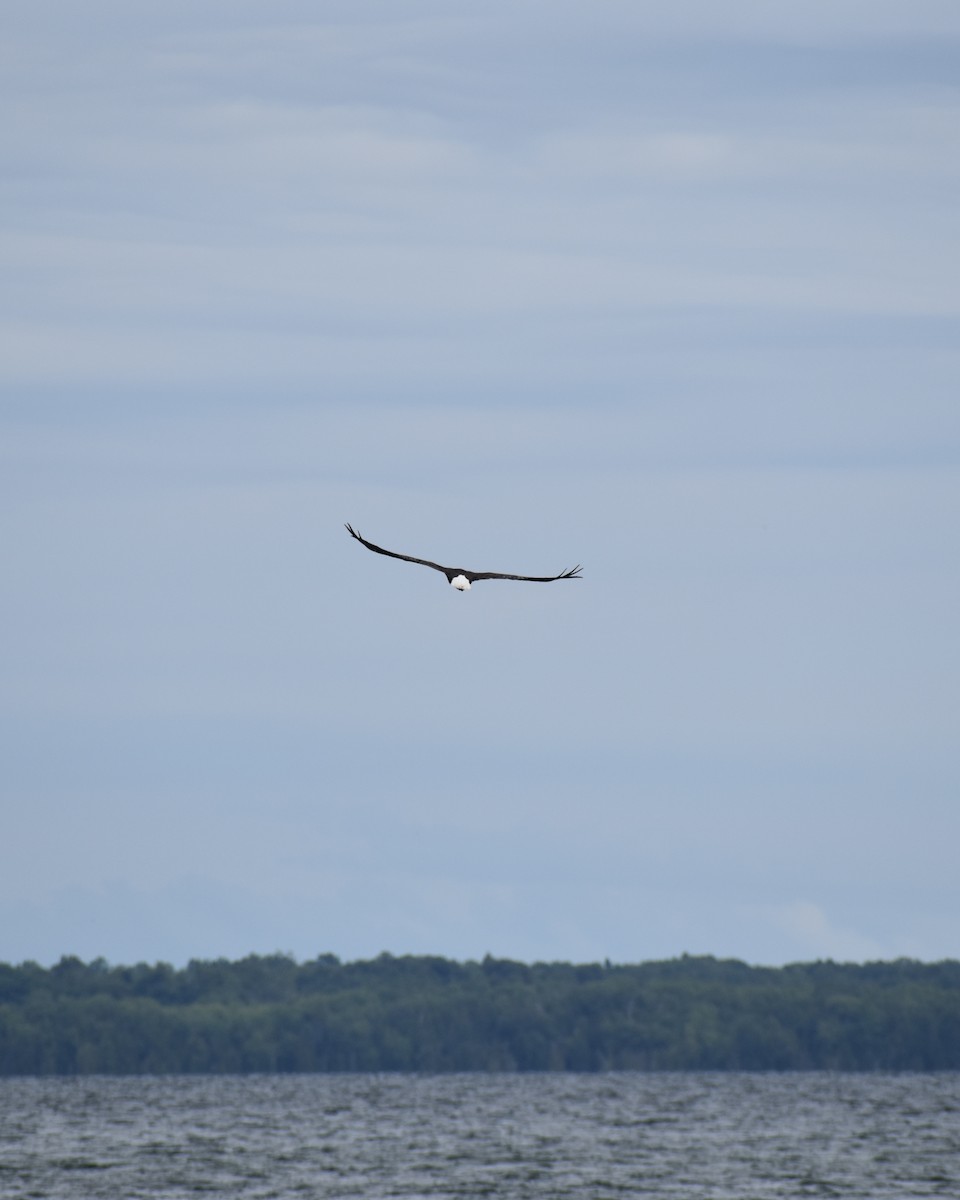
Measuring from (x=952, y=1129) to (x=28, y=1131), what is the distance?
78664mm

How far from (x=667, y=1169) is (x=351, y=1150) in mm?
30800

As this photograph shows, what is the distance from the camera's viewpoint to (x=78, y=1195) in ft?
373

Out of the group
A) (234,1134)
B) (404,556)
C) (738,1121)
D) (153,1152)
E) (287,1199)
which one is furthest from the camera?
(738,1121)

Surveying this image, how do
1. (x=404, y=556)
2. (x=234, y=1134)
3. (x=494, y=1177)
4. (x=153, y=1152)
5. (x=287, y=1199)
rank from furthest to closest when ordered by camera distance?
(x=234, y=1134) < (x=153, y=1152) < (x=494, y=1177) < (x=287, y=1199) < (x=404, y=556)

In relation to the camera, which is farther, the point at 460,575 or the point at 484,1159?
the point at 484,1159

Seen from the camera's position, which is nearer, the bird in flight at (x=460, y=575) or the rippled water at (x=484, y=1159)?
the bird in flight at (x=460, y=575)

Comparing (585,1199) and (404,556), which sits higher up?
(404,556)

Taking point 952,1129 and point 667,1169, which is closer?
point 667,1169

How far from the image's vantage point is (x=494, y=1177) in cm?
12938

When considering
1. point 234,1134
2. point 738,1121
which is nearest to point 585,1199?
point 234,1134

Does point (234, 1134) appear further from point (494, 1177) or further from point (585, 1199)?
point (585, 1199)

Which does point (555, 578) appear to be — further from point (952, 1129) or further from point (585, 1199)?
point (952, 1129)

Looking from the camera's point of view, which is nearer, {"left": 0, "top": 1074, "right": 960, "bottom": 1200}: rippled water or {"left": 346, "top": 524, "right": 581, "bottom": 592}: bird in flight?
{"left": 346, "top": 524, "right": 581, "bottom": 592}: bird in flight

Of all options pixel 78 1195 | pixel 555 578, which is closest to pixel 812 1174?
pixel 78 1195
